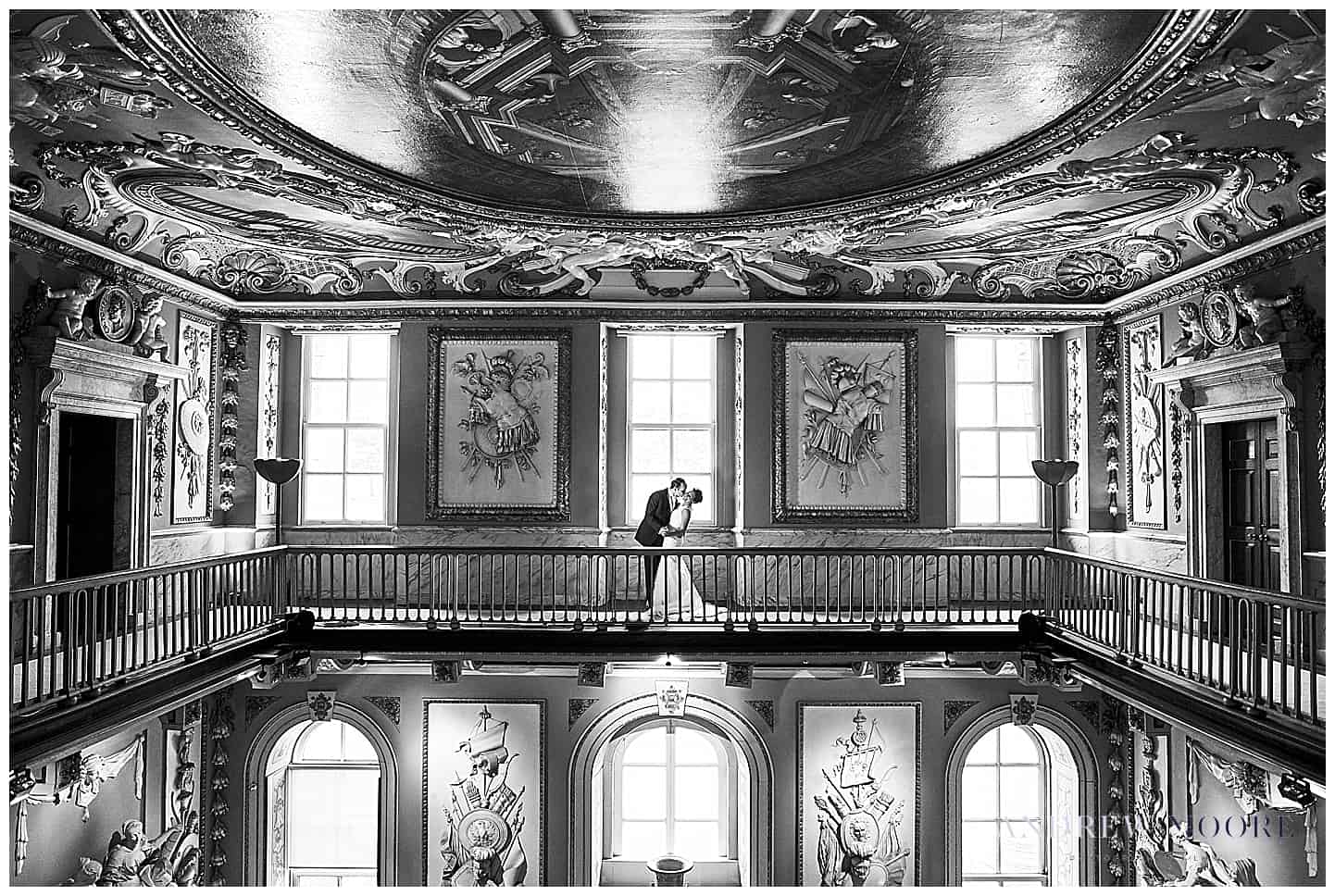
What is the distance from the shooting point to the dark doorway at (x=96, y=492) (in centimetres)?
1111

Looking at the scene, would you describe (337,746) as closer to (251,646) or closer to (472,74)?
(251,646)

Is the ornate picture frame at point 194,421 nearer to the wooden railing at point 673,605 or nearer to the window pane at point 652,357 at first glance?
the wooden railing at point 673,605

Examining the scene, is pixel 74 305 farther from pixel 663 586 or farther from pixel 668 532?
pixel 663 586

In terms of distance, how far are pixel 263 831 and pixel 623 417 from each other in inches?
274

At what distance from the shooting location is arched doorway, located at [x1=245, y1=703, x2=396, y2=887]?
12.8 metres

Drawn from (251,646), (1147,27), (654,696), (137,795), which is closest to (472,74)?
(1147,27)

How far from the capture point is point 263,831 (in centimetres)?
1276

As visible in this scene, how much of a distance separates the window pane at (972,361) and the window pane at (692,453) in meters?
3.55

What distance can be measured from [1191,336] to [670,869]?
28.8 feet

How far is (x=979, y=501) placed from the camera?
1367 cm

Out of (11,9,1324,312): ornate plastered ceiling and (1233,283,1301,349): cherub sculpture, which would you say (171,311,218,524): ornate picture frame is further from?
(1233,283,1301,349): cherub sculpture

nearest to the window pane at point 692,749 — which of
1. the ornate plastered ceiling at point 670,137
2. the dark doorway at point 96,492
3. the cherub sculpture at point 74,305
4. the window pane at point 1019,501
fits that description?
the window pane at point 1019,501

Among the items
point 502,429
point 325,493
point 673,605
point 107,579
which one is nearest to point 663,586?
point 673,605

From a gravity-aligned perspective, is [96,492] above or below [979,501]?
above
